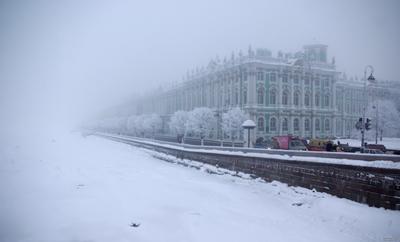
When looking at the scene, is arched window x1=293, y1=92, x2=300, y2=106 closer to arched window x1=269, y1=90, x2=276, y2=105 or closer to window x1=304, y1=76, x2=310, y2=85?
window x1=304, y1=76, x2=310, y2=85

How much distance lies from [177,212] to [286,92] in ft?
152

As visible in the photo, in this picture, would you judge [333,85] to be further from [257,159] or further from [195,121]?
[257,159]

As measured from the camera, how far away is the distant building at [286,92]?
2167 inches

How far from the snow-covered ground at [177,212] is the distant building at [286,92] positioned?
32241 mm

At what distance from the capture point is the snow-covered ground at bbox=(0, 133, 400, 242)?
1298 cm

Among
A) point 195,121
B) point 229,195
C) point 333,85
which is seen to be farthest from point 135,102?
point 229,195

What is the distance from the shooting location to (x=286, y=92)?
57875mm

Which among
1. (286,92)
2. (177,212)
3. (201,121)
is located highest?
(286,92)

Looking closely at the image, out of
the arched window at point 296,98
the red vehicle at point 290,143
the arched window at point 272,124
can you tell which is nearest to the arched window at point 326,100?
the arched window at point 296,98

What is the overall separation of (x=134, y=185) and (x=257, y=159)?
10056 mm

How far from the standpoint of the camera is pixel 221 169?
28.9 metres

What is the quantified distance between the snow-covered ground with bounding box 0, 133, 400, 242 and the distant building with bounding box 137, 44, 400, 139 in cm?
3224

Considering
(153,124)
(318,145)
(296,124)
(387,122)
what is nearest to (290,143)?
(318,145)

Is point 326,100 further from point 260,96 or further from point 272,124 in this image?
point 260,96
